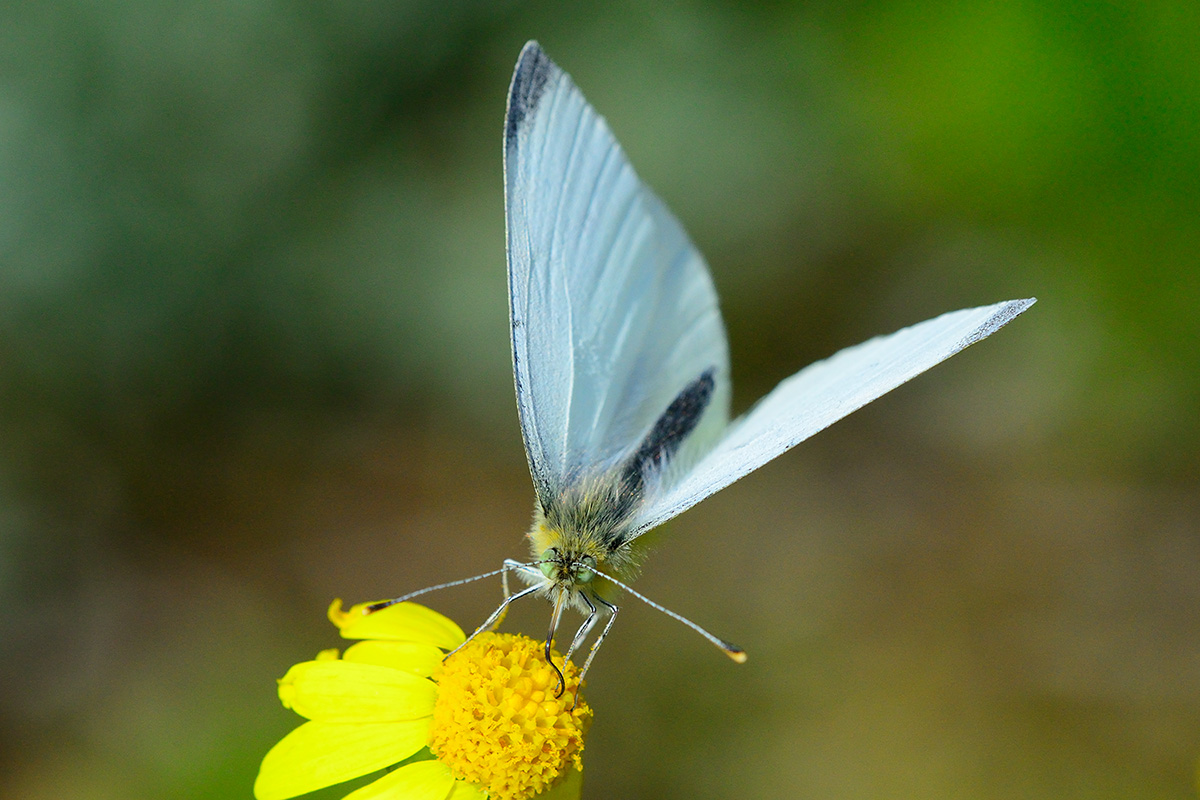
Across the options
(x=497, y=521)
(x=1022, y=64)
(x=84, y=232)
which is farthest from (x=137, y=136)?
(x=1022, y=64)

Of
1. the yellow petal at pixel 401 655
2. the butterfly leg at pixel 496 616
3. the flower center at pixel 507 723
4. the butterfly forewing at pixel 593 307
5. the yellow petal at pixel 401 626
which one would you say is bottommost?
the flower center at pixel 507 723

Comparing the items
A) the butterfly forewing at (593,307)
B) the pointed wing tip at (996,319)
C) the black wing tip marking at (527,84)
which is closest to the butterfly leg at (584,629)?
the butterfly forewing at (593,307)

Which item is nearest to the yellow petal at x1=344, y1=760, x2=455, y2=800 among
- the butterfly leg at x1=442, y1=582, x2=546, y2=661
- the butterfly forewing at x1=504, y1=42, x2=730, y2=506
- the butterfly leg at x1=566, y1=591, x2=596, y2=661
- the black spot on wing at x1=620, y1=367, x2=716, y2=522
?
the butterfly leg at x1=442, y1=582, x2=546, y2=661

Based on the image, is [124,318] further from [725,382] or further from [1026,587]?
[1026,587]

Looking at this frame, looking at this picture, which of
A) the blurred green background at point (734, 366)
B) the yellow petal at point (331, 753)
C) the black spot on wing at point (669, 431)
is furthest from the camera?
the blurred green background at point (734, 366)

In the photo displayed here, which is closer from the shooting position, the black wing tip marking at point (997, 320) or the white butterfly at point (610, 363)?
the black wing tip marking at point (997, 320)

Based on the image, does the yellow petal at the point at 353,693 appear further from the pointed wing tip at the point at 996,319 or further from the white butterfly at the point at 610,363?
the pointed wing tip at the point at 996,319

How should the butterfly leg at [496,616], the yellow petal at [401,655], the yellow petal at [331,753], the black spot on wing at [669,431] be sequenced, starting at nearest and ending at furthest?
the yellow petal at [331,753] < the butterfly leg at [496,616] < the yellow petal at [401,655] < the black spot on wing at [669,431]

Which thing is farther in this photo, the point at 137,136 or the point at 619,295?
the point at 137,136
